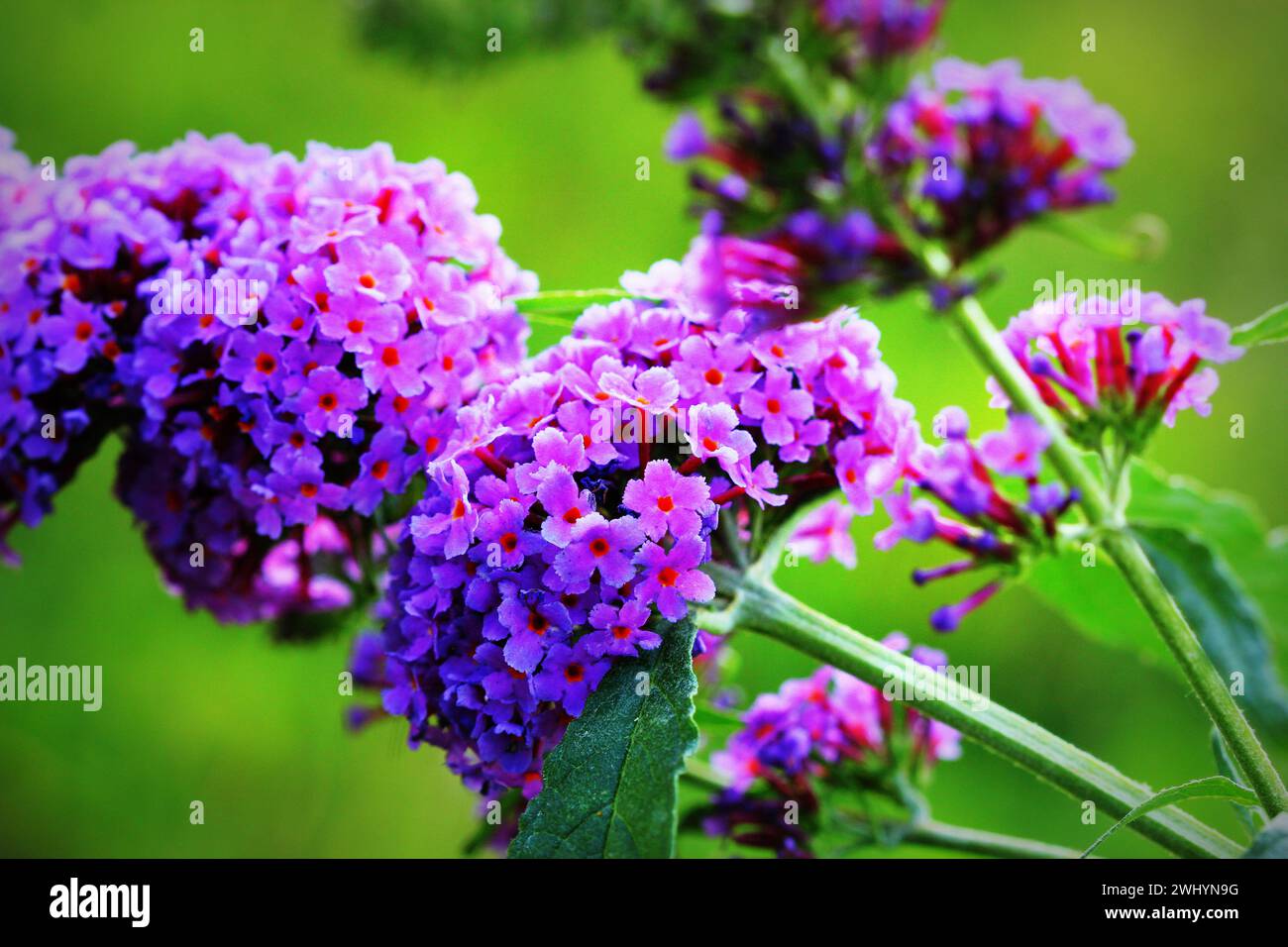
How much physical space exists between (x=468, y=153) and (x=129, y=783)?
1306mm

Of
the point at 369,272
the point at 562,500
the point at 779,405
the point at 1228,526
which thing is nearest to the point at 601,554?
the point at 562,500

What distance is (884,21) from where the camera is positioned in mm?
632

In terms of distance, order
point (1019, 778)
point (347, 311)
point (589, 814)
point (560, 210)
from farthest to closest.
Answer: point (560, 210), point (1019, 778), point (347, 311), point (589, 814)

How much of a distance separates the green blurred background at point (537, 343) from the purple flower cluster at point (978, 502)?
111 centimetres

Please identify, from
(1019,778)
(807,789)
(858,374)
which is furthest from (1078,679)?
(858,374)

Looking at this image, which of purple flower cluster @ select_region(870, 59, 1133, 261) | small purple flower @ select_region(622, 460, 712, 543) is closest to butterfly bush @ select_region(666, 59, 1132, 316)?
purple flower cluster @ select_region(870, 59, 1133, 261)

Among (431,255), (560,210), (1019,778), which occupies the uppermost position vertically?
(560,210)

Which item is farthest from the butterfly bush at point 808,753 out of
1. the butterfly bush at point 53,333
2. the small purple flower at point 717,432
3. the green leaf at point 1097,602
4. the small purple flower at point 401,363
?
the butterfly bush at point 53,333

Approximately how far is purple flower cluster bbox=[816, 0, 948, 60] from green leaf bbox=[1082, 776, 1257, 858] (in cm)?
42

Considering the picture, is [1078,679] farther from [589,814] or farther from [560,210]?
[589,814]

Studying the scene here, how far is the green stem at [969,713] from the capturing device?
70 centimetres

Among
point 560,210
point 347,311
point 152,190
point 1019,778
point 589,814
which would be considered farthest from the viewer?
point 560,210

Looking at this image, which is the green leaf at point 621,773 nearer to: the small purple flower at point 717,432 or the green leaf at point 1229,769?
the small purple flower at point 717,432
